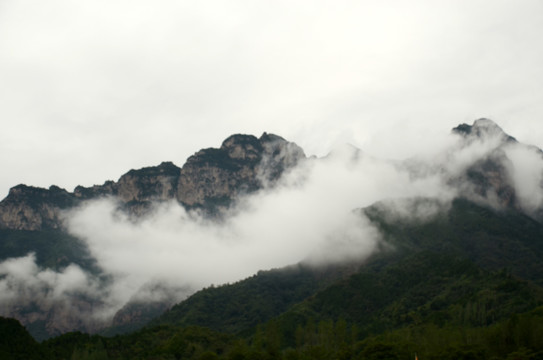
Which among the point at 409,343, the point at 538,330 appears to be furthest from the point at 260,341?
the point at 538,330

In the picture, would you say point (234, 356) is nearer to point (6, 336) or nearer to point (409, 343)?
point (409, 343)

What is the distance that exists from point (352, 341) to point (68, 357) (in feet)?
335

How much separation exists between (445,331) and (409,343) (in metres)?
19.0

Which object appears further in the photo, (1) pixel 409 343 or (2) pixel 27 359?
(2) pixel 27 359

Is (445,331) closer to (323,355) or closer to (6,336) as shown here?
(323,355)

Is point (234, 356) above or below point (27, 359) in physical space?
below

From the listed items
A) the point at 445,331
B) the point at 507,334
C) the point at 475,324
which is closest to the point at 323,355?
the point at 445,331

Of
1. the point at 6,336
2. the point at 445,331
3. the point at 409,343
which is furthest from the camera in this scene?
the point at 6,336

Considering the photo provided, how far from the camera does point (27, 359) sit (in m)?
172

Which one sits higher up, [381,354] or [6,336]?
[6,336]

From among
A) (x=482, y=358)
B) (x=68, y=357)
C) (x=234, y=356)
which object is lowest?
(x=482, y=358)

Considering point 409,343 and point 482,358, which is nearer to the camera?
point 482,358

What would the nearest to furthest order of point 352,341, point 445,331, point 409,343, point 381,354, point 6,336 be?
point 381,354, point 409,343, point 445,331, point 6,336, point 352,341

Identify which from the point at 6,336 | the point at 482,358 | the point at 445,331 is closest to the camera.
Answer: the point at 482,358
